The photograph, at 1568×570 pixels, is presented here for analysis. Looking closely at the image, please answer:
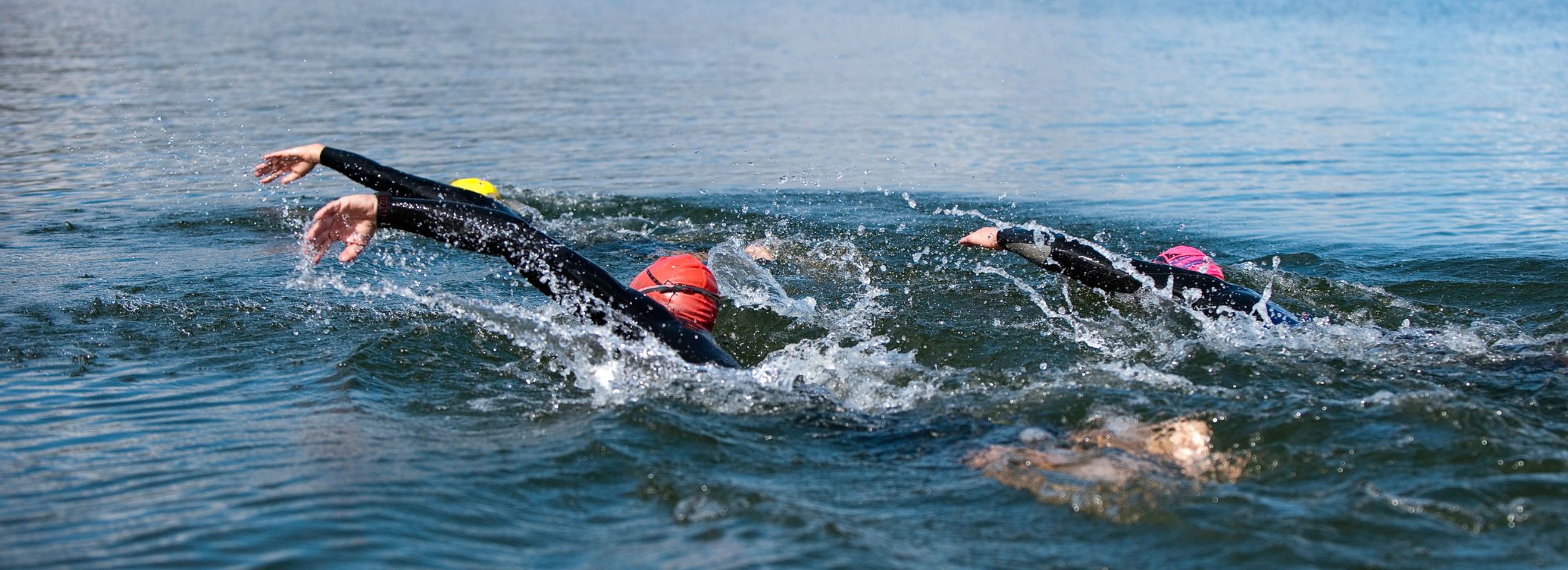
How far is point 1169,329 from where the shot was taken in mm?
8062

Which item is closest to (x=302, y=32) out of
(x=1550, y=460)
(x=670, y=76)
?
(x=670, y=76)

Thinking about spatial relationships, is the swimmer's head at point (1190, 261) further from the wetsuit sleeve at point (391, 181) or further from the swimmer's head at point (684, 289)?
the wetsuit sleeve at point (391, 181)

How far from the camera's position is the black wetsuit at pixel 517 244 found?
6.06 metres

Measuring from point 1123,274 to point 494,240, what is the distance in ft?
12.8

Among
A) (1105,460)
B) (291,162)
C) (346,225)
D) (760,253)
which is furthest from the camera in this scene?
(760,253)

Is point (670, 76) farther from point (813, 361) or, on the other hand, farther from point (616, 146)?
point (813, 361)

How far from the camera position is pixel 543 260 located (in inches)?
244

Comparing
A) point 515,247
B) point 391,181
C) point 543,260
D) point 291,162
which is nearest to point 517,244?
point 515,247

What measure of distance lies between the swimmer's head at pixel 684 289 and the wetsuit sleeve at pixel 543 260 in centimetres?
27

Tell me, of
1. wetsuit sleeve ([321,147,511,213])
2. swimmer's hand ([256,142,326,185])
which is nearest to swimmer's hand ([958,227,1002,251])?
wetsuit sleeve ([321,147,511,213])

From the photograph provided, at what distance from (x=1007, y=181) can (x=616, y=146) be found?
5.73 m

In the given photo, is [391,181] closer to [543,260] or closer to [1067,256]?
[543,260]

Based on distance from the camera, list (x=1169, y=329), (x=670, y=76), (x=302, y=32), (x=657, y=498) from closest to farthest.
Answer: (x=657, y=498), (x=1169, y=329), (x=670, y=76), (x=302, y=32)

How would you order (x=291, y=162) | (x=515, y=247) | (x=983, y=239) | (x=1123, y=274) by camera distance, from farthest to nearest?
(x=1123, y=274) → (x=983, y=239) → (x=291, y=162) → (x=515, y=247)
